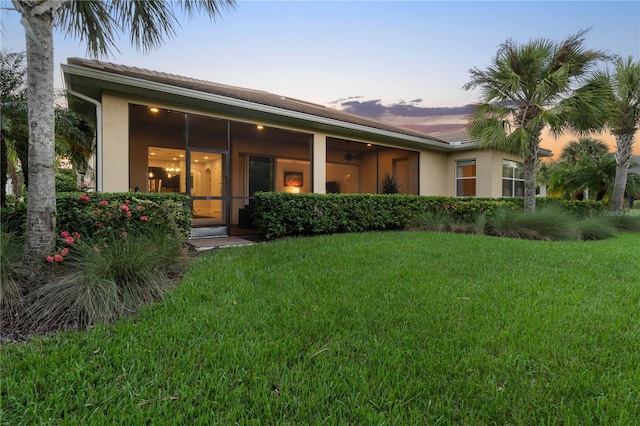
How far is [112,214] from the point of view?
461cm

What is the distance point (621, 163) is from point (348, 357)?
16792 millimetres

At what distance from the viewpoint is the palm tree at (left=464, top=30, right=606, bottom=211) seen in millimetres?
9055

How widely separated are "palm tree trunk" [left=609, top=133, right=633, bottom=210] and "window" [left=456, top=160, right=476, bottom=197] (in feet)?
18.4

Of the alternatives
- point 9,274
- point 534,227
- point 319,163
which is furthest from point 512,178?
point 9,274

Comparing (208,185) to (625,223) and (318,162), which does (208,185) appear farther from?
(625,223)

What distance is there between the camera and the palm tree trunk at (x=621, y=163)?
12.6 meters

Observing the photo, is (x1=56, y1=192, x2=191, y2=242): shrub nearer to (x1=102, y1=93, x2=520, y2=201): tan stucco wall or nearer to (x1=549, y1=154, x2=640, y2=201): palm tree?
(x1=102, y1=93, x2=520, y2=201): tan stucco wall

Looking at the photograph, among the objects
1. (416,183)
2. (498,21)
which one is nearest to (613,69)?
(498,21)

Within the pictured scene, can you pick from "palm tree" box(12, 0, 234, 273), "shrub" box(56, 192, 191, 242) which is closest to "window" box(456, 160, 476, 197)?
"shrub" box(56, 192, 191, 242)

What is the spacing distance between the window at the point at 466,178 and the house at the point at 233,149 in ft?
0.15

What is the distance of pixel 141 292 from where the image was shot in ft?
10.2

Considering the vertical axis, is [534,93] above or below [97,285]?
above

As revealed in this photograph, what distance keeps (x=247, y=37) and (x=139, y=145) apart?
4.99 meters

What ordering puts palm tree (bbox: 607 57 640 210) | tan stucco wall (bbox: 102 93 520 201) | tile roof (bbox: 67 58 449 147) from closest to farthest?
tile roof (bbox: 67 58 449 147)
tan stucco wall (bbox: 102 93 520 201)
palm tree (bbox: 607 57 640 210)
